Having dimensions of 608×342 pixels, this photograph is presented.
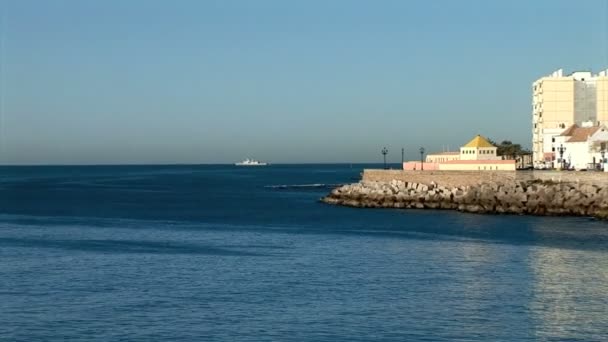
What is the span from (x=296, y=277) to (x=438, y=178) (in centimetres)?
5179

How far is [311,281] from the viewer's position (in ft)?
128

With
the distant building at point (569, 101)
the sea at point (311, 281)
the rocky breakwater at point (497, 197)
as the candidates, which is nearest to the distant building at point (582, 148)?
the distant building at point (569, 101)

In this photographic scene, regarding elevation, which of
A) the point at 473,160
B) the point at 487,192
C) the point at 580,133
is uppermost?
the point at 580,133

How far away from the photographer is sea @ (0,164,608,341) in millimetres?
29781

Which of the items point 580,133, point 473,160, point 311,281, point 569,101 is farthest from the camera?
point 569,101

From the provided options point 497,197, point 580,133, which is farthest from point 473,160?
point 580,133

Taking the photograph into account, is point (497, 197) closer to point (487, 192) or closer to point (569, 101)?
point (487, 192)

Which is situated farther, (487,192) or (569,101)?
(569,101)

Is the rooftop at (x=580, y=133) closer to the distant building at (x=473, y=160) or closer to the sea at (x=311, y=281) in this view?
the distant building at (x=473, y=160)

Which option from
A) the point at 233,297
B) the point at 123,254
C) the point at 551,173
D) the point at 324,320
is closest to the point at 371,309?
the point at 324,320

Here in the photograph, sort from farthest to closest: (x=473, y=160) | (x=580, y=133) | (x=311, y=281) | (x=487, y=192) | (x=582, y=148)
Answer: (x=580, y=133) → (x=582, y=148) → (x=473, y=160) → (x=487, y=192) → (x=311, y=281)

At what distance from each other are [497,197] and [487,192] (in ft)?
5.20

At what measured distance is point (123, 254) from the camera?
49.5m

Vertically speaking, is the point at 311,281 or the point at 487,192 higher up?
the point at 487,192
